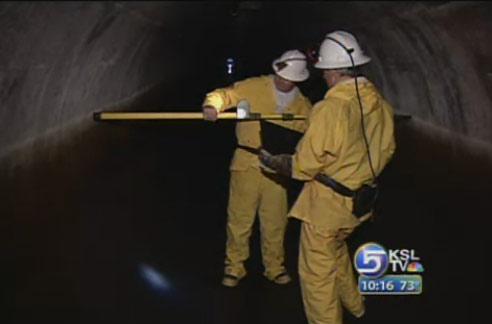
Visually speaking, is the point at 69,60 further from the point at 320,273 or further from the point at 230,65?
the point at 230,65

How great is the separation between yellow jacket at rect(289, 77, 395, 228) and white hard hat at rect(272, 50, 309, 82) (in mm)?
1044

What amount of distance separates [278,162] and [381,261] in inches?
51.6

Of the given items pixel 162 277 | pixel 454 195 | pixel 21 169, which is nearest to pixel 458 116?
pixel 454 195

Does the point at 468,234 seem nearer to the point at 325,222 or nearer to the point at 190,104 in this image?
the point at 325,222

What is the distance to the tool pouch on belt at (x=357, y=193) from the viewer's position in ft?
14.2

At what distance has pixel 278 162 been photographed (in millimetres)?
4562

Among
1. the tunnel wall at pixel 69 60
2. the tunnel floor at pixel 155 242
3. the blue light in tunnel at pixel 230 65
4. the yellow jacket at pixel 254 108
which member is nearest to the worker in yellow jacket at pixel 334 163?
the tunnel floor at pixel 155 242

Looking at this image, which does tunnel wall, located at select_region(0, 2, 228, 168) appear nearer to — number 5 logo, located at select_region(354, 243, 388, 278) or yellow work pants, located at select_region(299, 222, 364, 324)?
yellow work pants, located at select_region(299, 222, 364, 324)

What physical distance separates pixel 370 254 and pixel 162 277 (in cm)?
154

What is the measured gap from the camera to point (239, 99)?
554 cm

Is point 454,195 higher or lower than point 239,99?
lower

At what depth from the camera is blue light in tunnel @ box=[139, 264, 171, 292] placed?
5645 mm

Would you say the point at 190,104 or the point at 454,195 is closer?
the point at 454,195

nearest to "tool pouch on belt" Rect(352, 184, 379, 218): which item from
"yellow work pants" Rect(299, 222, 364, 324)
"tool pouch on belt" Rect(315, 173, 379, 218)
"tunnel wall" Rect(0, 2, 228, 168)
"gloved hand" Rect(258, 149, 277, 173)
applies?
"tool pouch on belt" Rect(315, 173, 379, 218)
